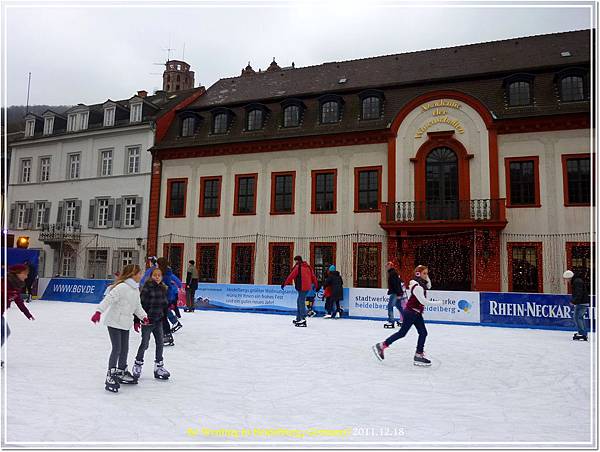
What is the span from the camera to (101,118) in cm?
3094

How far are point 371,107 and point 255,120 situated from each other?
635 centimetres

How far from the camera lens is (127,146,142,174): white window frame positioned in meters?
28.2

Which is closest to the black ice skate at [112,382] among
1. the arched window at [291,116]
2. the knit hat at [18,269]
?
the knit hat at [18,269]

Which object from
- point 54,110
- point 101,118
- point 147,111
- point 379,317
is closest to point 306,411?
point 379,317

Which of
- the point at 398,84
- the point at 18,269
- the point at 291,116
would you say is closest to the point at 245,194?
the point at 291,116

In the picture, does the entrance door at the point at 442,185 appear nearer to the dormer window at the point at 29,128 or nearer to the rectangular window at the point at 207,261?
the rectangular window at the point at 207,261

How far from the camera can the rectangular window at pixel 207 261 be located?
985 inches

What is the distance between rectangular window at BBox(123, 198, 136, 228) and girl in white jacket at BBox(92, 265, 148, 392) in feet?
73.7

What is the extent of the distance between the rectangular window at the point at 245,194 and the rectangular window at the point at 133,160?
688cm

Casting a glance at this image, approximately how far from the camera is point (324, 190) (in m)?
23.8

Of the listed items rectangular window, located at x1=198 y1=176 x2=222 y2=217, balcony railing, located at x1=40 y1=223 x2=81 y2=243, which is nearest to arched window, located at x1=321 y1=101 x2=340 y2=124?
rectangular window, located at x1=198 y1=176 x2=222 y2=217

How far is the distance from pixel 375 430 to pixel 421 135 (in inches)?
745

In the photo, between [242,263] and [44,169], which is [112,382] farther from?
[44,169]

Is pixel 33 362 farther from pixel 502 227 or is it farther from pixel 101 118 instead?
pixel 101 118
